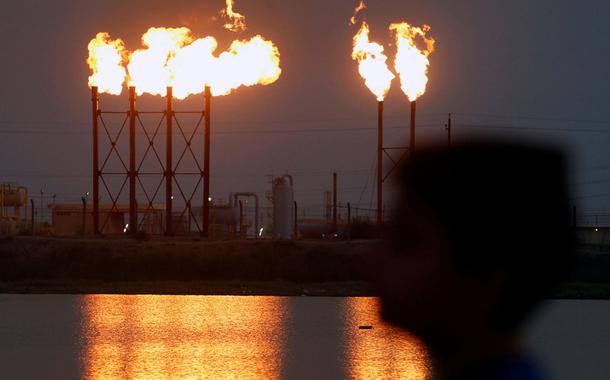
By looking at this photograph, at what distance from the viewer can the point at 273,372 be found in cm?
1020

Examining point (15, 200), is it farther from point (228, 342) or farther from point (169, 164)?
point (228, 342)

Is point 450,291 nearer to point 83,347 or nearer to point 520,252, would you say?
point 520,252

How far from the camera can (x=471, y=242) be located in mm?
1961

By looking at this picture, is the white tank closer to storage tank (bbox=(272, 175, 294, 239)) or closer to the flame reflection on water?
storage tank (bbox=(272, 175, 294, 239))

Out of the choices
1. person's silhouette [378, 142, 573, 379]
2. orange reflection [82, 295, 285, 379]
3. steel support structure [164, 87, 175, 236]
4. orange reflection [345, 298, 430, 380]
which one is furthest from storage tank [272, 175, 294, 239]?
person's silhouette [378, 142, 573, 379]

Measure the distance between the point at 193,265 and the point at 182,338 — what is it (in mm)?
15670

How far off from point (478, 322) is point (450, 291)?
91mm

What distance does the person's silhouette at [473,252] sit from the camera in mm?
1944

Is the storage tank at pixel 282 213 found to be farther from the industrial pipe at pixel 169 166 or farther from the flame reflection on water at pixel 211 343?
the flame reflection on water at pixel 211 343

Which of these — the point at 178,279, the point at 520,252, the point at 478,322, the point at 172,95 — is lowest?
the point at 178,279

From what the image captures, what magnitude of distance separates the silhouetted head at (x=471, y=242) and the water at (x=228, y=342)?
17.1ft

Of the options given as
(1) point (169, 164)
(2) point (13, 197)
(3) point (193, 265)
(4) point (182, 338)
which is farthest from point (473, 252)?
(2) point (13, 197)

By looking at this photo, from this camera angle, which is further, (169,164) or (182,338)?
(169,164)

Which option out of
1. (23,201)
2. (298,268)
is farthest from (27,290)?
(23,201)
